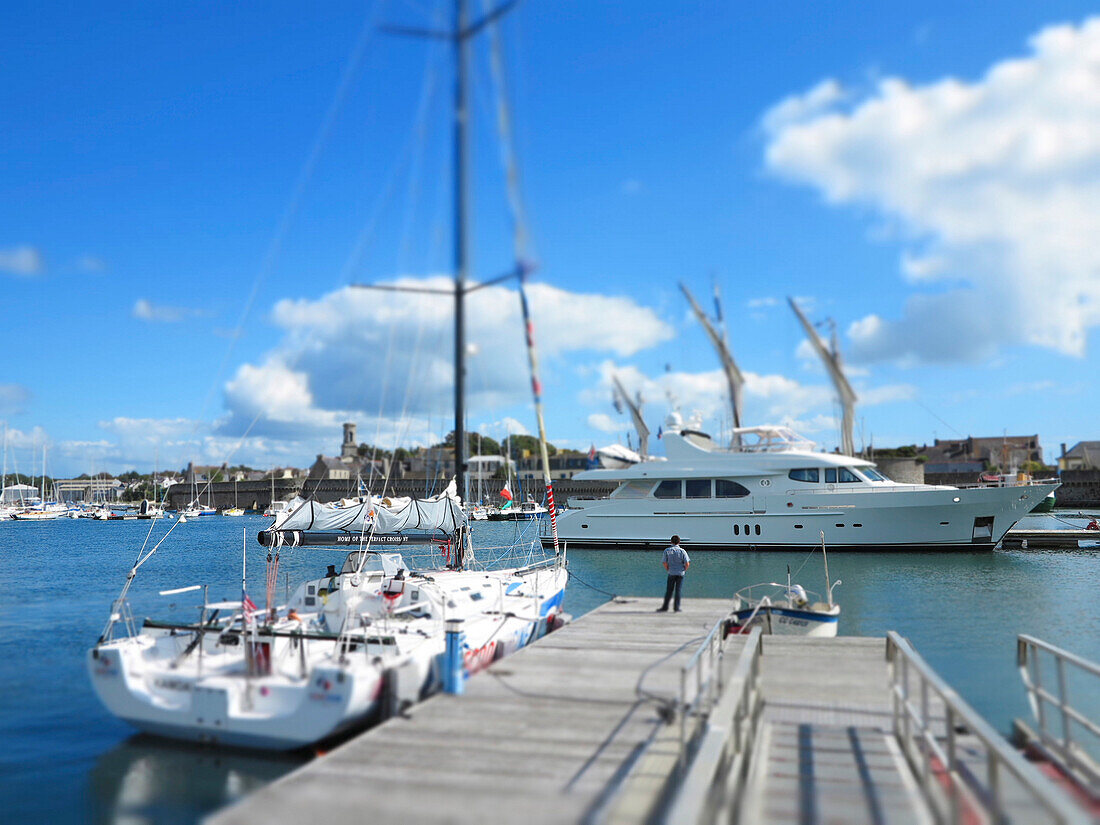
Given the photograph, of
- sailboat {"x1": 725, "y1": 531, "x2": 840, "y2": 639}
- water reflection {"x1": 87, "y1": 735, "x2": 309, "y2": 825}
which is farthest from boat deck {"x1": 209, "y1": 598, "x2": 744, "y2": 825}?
sailboat {"x1": 725, "y1": 531, "x2": 840, "y2": 639}

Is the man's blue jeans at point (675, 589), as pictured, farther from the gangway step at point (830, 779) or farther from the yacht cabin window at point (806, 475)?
the yacht cabin window at point (806, 475)

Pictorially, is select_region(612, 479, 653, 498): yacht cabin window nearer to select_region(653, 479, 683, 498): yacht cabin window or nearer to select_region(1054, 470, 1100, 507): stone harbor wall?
select_region(653, 479, 683, 498): yacht cabin window

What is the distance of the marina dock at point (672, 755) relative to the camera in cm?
580

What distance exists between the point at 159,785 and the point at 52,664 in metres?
9.39

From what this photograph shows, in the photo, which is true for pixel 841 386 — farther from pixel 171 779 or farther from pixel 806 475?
pixel 171 779

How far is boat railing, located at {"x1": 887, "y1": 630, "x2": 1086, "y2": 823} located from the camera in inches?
172

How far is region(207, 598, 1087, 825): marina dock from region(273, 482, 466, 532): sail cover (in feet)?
19.1

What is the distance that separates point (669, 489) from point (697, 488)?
1.51 meters

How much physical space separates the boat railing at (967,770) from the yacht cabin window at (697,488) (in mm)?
30161

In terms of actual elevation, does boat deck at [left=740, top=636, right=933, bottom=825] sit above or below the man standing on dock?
below

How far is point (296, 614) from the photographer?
13.6 metres

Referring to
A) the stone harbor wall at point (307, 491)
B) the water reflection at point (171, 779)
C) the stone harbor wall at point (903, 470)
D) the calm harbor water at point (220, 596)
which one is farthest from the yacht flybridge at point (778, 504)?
the stone harbor wall at point (307, 491)

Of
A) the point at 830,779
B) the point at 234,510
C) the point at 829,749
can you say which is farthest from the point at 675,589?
the point at 234,510

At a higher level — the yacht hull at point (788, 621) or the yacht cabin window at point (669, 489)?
the yacht cabin window at point (669, 489)
